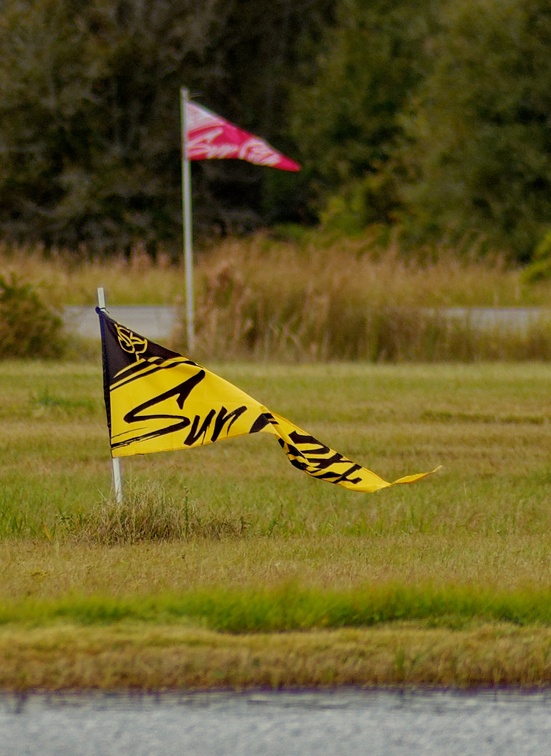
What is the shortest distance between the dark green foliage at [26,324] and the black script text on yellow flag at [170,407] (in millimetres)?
8953

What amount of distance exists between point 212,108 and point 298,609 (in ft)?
135

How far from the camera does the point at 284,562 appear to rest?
6.32 metres

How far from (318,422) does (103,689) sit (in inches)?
279

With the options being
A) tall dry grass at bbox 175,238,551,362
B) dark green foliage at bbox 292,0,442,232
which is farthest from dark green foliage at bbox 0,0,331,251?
tall dry grass at bbox 175,238,551,362

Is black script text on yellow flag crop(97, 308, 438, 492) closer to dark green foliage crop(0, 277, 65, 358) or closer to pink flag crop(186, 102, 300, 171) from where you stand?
dark green foliage crop(0, 277, 65, 358)

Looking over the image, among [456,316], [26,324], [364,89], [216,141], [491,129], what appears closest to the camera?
[26,324]

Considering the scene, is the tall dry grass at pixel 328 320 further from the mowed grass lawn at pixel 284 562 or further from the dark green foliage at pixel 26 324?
the mowed grass lawn at pixel 284 562

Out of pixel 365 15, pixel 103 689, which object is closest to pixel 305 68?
pixel 365 15

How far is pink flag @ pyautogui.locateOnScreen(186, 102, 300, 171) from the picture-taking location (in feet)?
54.8

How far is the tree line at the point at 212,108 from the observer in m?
39.9

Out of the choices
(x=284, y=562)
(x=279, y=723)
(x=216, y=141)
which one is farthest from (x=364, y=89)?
(x=279, y=723)

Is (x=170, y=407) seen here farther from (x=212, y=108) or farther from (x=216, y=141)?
(x=212, y=108)

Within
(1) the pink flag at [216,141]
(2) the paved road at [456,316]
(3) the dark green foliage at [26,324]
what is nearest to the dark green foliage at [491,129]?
(2) the paved road at [456,316]

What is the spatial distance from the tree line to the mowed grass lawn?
27199mm
